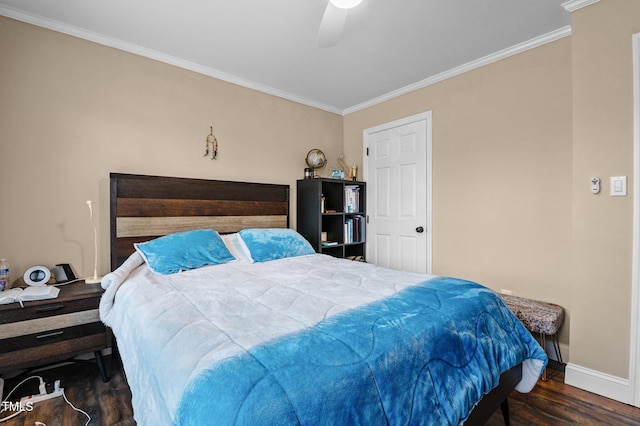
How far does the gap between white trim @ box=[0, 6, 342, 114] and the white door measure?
1.18m

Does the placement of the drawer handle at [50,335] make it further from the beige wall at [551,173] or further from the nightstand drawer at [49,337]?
the beige wall at [551,173]

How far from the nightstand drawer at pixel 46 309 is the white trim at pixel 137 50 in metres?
1.95

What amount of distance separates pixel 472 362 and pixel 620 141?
1749mm

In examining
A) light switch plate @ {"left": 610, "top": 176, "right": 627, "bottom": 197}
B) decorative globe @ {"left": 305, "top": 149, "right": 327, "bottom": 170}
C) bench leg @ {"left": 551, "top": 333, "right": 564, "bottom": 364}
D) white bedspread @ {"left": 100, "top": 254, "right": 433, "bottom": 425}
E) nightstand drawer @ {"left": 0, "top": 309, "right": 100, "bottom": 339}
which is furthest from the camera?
decorative globe @ {"left": 305, "top": 149, "right": 327, "bottom": 170}

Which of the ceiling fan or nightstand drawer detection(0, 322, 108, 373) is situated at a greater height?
the ceiling fan

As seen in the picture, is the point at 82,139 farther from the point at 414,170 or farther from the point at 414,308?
the point at 414,170

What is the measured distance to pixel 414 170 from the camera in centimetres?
335

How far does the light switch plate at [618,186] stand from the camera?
6.11 feet

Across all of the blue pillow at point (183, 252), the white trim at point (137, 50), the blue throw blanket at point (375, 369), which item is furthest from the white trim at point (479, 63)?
the blue pillow at point (183, 252)

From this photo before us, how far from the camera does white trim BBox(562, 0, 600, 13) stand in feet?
6.49

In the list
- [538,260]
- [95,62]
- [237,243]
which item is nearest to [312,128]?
[237,243]

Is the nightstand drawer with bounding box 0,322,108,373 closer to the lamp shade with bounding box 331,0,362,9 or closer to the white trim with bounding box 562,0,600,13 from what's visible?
the lamp shade with bounding box 331,0,362,9

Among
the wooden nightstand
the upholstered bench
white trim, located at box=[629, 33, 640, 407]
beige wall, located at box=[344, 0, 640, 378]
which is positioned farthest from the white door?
the wooden nightstand

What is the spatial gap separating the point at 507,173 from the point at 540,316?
1.19 m
